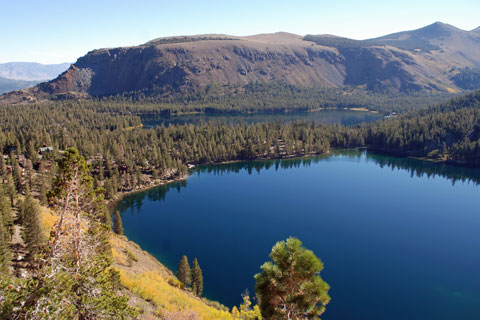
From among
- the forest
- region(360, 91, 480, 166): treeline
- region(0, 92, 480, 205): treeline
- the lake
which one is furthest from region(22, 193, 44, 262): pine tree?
region(360, 91, 480, 166): treeline

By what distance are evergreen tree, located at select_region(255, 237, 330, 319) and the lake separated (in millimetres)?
40472

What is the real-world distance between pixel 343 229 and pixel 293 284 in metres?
73.6

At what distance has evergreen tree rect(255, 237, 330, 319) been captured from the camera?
1758cm

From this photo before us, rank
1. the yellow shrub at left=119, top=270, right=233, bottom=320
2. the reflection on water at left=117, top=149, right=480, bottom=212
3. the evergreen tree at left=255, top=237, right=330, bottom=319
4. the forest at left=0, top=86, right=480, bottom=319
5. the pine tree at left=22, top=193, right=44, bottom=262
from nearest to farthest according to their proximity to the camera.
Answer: the evergreen tree at left=255, top=237, right=330, bottom=319 < the forest at left=0, top=86, right=480, bottom=319 < the yellow shrub at left=119, top=270, right=233, bottom=320 < the pine tree at left=22, top=193, right=44, bottom=262 < the reflection on water at left=117, top=149, right=480, bottom=212

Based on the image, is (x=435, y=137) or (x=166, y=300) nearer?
(x=166, y=300)

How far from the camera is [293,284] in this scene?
59.0 feet

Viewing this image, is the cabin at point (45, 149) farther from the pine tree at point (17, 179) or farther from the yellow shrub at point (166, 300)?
the yellow shrub at point (166, 300)

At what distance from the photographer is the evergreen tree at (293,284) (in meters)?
17.6

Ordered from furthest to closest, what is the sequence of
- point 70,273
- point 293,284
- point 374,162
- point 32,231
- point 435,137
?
1. point 435,137
2. point 374,162
3. point 32,231
4. point 293,284
5. point 70,273

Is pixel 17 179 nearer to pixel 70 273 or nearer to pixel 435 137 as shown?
pixel 70 273

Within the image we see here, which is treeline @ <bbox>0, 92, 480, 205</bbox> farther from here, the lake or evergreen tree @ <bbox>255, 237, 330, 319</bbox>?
evergreen tree @ <bbox>255, 237, 330, 319</bbox>

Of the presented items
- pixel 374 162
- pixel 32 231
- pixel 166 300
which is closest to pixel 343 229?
pixel 166 300

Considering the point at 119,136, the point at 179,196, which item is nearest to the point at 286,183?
the point at 179,196

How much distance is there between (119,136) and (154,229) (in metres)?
82.3
